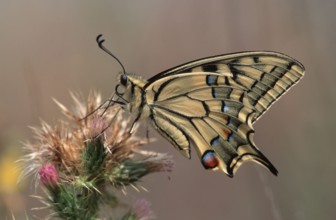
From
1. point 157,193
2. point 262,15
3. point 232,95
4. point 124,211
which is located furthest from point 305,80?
point 124,211

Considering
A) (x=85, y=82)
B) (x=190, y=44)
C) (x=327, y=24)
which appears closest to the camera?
(x=327, y=24)

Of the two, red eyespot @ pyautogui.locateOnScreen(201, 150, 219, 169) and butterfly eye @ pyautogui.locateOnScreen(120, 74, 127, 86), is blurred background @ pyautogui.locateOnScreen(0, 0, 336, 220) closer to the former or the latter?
red eyespot @ pyautogui.locateOnScreen(201, 150, 219, 169)

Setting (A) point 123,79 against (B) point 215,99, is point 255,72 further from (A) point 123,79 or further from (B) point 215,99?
(A) point 123,79

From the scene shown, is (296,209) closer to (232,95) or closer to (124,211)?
(232,95)

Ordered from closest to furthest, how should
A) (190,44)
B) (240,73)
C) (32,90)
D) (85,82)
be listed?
(240,73), (32,90), (85,82), (190,44)

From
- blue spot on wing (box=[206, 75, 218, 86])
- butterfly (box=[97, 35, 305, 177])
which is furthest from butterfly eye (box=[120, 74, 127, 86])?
blue spot on wing (box=[206, 75, 218, 86])

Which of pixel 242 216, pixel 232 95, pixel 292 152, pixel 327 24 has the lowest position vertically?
pixel 242 216

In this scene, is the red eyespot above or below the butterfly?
below

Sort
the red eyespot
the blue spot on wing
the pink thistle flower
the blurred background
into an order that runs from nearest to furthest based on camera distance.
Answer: the pink thistle flower
the red eyespot
the blue spot on wing
the blurred background

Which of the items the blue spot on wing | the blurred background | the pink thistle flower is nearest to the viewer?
the pink thistle flower
